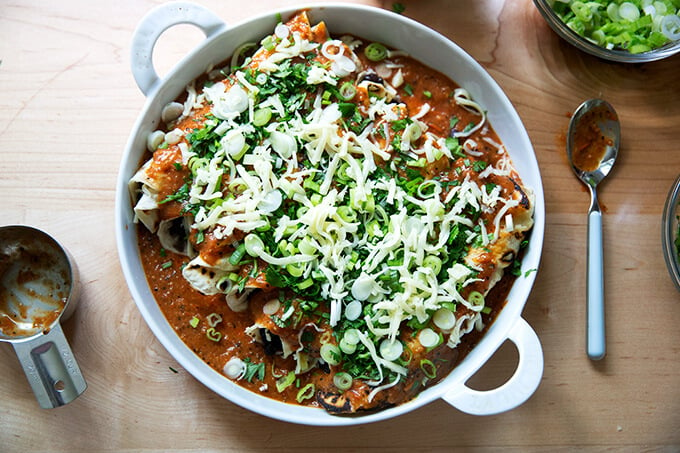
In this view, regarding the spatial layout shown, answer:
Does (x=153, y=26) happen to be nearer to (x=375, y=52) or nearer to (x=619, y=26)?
(x=375, y=52)

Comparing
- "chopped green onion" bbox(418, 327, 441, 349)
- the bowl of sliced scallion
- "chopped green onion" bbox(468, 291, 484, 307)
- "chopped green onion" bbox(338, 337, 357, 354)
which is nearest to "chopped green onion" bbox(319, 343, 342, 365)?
"chopped green onion" bbox(338, 337, 357, 354)

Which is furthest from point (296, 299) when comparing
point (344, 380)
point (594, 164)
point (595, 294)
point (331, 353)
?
point (594, 164)

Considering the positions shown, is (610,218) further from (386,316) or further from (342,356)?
(342,356)

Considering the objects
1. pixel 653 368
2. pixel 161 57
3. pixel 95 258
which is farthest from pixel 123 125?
pixel 653 368

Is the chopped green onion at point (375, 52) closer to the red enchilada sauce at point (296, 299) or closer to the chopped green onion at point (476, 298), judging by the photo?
the red enchilada sauce at point (296, 299)

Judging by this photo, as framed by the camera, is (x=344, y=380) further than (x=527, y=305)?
No

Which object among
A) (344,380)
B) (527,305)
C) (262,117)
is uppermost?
(262,117)

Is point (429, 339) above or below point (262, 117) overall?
below

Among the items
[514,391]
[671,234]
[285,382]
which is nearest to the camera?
[514,391]

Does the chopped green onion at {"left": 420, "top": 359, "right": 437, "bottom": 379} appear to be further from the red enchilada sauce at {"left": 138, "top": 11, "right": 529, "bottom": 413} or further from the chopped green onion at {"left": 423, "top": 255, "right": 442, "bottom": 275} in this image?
the chopped green onion at {"left": 423, "top": 255, "right": 442, "bottom": 275}
